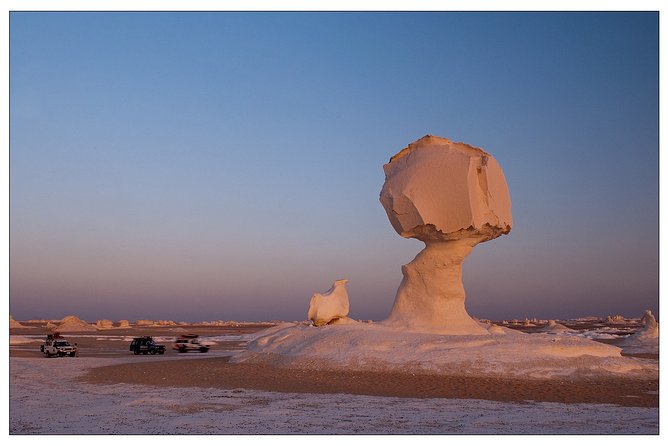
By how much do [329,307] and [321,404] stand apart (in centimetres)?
1182

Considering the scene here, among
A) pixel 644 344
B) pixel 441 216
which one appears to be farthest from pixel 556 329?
pixel 644 344

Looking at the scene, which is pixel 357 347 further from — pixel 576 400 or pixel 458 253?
pixel 576 400

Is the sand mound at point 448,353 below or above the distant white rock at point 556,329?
below

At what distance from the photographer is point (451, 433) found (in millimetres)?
9523

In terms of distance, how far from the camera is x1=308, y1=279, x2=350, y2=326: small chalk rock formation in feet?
80.9

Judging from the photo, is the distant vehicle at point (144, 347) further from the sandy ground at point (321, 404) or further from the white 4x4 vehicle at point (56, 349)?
the sandy ground at point (321, 404)

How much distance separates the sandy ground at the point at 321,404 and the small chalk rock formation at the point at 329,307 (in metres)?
5.38

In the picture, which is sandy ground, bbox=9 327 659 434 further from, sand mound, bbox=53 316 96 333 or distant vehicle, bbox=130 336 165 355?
sand mound, bbox=53 316 96 333

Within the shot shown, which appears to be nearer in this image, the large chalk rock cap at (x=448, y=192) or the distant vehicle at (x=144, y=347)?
the large chalk rock cap at (x=448, y=192)

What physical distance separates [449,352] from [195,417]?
8.41 m

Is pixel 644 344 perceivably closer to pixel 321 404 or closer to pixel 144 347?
pixel 321 404

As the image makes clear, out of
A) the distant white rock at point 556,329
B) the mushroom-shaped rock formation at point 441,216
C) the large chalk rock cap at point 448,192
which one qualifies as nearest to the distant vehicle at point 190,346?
the mushroom-shaped rock formation at point 441,216

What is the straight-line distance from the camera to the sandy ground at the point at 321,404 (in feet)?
32.9
